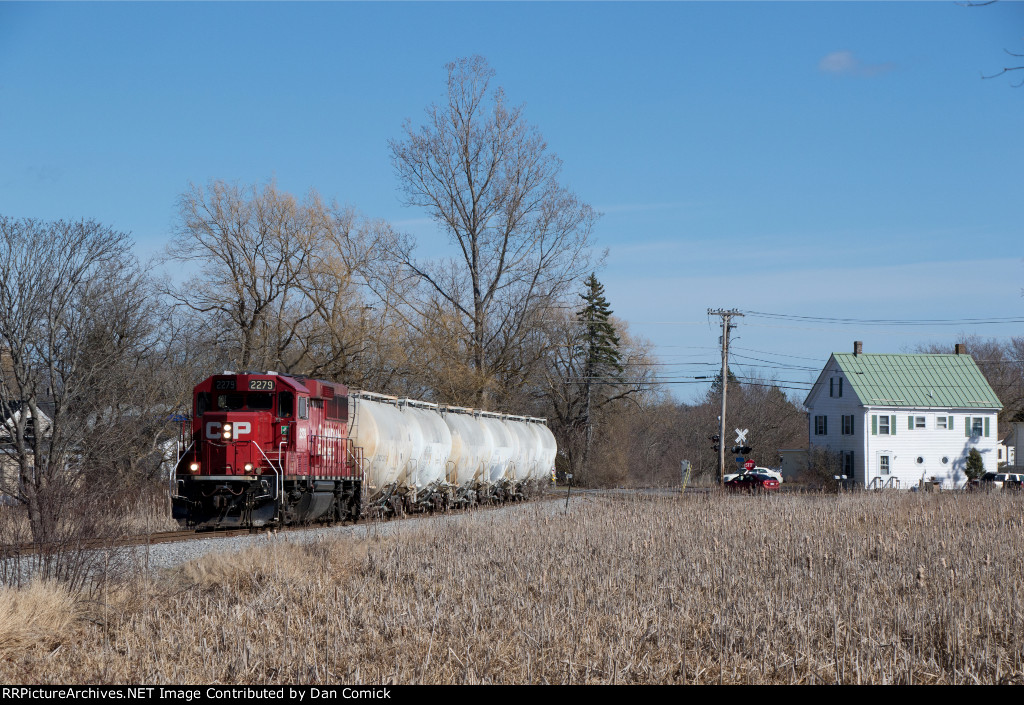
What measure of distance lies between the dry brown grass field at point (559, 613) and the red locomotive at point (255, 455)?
19.4 ft

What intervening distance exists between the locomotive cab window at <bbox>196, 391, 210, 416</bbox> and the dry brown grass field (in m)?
7.75

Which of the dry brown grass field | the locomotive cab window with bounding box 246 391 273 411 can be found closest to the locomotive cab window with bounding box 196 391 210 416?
the locomotive cab window with bounding box 246 391 273 411

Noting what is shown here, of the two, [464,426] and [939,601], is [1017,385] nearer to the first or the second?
[464,426]

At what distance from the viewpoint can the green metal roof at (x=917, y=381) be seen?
59062 mm

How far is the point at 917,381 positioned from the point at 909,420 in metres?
3.23

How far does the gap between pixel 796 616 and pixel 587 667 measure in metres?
2.18

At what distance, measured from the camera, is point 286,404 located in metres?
20.6

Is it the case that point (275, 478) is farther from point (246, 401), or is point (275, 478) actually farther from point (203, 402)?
point (203, 402)

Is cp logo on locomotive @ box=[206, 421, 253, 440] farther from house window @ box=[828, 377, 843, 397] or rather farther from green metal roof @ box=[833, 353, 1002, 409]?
house window @ box=[828, 377, 843, 397]

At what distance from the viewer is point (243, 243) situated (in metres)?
43.8

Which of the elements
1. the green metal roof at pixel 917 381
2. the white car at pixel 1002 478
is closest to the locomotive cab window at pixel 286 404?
the white car at pixel 1002 478

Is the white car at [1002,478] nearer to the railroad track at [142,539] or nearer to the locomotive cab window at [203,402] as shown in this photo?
the railroad track at [142,539]

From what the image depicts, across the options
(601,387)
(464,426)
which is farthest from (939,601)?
(601,387)

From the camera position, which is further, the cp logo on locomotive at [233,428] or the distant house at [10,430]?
the cp logo on locomotive at [233,428]
